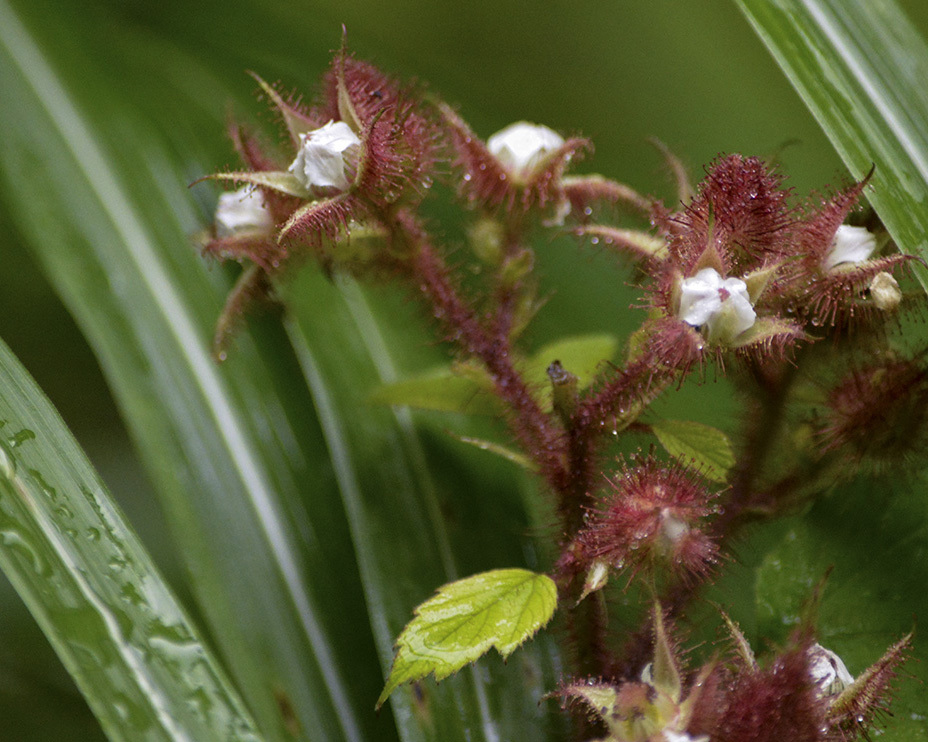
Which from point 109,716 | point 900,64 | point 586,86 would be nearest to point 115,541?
point 109,716

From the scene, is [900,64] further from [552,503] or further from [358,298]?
[358,298]

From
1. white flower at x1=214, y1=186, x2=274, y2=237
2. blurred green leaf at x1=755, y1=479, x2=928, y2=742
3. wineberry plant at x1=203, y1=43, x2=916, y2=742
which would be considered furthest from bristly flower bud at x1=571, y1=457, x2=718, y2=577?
white flower at x1=214, y1=186, x2=274, y2=237

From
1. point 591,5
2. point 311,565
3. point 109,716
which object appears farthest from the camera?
point 591,5

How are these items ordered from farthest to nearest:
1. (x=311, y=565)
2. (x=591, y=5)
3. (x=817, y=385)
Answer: (x=591, y=5)
(x=311, y=565)
(x=817, y=385)

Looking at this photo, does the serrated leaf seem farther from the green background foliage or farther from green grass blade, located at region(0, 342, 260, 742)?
green grass blade, located at region(0, 342, 260, 742)

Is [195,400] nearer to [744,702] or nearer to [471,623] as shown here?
[471,623]

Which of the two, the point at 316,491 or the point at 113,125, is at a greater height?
the point at 113,125
